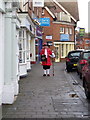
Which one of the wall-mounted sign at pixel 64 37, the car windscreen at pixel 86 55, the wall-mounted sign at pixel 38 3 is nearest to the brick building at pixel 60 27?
the wall-mounted sign at pixel 64 37

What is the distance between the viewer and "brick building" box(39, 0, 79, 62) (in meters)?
44.2

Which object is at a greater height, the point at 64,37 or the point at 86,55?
the point at 64,37

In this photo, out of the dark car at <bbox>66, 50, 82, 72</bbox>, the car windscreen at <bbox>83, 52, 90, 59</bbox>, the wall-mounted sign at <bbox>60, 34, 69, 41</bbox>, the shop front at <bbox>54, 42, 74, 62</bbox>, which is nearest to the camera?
the car windscreen at <bbox>83, 52, 90, 59</bbox>

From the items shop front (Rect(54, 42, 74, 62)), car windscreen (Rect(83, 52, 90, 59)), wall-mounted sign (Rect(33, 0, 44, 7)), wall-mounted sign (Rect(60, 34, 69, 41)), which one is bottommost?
shop front (Rect(54, 42, 74, 62))

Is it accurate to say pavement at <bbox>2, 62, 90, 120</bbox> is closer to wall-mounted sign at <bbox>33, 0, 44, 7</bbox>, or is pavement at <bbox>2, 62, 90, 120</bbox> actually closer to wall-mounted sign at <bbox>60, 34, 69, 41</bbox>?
wall-mounted sign at <bbox>33, 0, 44, 7</bbox>

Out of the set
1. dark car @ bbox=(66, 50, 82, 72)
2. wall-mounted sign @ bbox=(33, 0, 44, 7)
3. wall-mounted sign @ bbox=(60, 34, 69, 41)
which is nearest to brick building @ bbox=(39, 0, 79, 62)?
wall-mounted sign @ bbox=(60, 34, 69, 41)

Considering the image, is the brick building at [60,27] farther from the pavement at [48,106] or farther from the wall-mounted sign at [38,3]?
the pavement at [48,106]

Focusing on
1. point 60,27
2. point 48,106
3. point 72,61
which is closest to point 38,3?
point 72,61

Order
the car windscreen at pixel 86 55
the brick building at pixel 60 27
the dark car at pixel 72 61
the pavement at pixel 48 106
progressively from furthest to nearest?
the brick building at pixel 60 27, the dark car at pixel 72 61, the car windscreen at pixel 86 55, the pavement at pixel 48 106

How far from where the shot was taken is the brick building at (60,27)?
44.2 meters

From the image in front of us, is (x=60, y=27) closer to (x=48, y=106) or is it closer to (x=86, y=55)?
(x=86, y=55)

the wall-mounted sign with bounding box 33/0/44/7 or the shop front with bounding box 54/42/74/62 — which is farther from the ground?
the wall-mounted sign with bounding box 33/0/44/7

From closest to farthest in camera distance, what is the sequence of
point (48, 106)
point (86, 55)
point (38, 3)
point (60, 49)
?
point (48, 106) → point (86, 55) → point (38, 3) → point (60, 49)

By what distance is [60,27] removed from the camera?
45656 millimetres
